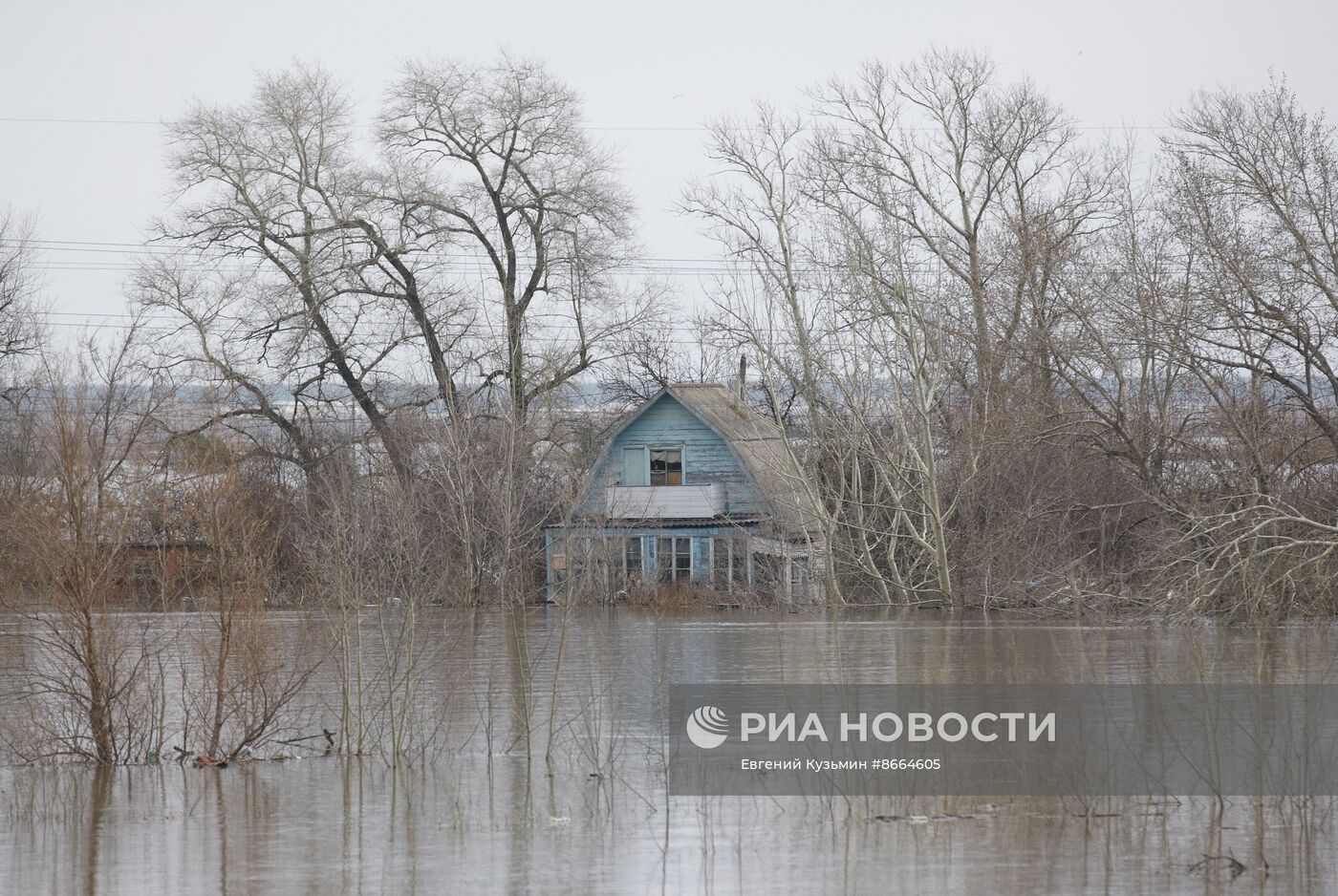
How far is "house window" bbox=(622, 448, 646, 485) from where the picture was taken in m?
47.3

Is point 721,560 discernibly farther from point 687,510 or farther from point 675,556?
point 687,510

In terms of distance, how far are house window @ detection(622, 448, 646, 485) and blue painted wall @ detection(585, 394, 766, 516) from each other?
135mm

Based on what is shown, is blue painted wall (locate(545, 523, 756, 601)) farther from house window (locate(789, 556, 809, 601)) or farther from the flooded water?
the flooded water

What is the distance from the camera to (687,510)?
46.4 m

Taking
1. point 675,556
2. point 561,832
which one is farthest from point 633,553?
point 561,832

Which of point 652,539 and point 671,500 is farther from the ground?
point 671,500

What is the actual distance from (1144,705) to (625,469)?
3256cm

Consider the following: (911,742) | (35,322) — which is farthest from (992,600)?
(35,322)

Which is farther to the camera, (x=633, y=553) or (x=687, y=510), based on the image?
(x=687, y=510)

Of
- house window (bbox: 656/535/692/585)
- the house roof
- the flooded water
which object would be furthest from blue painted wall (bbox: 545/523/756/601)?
the flooded water

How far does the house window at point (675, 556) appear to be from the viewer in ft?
149

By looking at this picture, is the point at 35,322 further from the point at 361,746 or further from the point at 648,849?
the point at 648,849

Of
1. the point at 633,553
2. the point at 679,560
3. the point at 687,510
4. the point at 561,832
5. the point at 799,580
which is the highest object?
the point at 687,510

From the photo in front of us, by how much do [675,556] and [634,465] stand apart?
3381 millimetres
